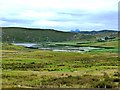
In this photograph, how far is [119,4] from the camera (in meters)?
17.7

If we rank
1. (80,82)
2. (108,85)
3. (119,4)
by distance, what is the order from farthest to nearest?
(80,82), (108,85), (119,4)

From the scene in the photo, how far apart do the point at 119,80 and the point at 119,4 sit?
1739 centimetres

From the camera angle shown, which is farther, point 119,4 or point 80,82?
point 80,82

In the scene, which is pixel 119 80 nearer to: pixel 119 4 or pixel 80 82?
pixel 80 82

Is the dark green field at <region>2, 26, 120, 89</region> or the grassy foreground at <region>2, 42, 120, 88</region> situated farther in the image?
the dark green field at <region>2, 26, 120, 89</region>

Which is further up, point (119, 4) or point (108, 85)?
point (119, 4)

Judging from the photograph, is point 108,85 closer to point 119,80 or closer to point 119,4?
point 119,80

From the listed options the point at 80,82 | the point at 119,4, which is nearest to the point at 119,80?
the point at 80,82

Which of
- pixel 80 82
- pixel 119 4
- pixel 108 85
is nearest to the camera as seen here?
pixel 119 4

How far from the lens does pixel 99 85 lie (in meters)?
29.0

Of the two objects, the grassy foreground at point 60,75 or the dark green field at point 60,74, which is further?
the dark green field at point 60,74

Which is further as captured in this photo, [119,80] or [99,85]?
[119,80]

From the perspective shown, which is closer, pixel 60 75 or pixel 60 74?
pixel 60 75

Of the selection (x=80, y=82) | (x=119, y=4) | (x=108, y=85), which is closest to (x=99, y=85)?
(x=108, y=85)
